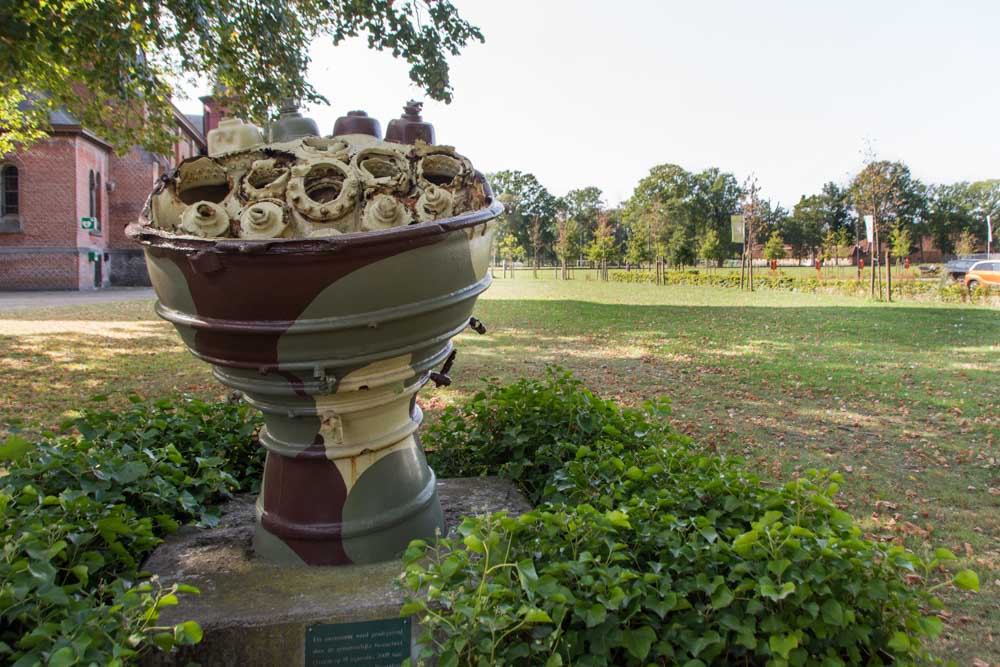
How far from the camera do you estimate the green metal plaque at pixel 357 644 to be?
75.5 inches

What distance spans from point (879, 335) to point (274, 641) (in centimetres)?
1334

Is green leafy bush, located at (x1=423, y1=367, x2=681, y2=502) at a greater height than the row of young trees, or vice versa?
the row of young trees

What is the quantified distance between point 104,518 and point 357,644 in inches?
37.6

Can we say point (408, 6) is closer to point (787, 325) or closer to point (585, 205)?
point (787, 325)

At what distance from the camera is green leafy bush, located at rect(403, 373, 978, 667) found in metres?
1.67


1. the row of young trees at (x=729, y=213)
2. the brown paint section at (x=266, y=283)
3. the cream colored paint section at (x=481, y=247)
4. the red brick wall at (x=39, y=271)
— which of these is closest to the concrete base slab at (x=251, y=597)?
the brown paint section at (x=266, y=283)

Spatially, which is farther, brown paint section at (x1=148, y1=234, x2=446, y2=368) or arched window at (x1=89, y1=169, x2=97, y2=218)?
arched window at (x1=89, y1=169, x2=97, y2=218)

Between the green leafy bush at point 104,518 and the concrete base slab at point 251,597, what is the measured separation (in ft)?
0.31

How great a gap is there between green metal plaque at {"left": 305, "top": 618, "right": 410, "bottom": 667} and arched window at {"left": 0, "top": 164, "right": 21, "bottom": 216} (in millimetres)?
31382

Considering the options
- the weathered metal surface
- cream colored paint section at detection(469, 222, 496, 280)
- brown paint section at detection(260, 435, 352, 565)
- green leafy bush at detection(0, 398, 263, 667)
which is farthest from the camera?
the weathered metal surface

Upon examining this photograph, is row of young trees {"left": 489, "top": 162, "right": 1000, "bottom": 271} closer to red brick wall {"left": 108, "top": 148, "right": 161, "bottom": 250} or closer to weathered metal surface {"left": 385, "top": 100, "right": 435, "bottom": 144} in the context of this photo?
red brick wall {"left": 108, "top": 148, "right": 161, "bottom": 250}

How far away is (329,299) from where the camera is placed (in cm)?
193

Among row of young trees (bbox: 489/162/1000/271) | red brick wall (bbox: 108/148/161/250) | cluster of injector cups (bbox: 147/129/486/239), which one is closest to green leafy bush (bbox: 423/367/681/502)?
cluster of injector cups (bbox: 147/129/486/239)

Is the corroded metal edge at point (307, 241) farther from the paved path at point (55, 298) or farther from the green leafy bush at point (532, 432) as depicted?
the paved path at point (55, 298)
